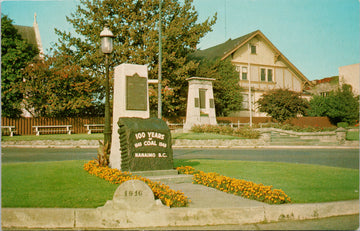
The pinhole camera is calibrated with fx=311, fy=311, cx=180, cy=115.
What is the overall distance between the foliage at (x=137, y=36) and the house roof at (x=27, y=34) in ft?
6.85

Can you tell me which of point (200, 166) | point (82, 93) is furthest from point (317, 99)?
point (200, 166)

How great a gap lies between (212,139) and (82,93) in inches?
464

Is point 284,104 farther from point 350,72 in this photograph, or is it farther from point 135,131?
point 135,131

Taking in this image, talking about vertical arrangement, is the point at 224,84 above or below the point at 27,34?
below

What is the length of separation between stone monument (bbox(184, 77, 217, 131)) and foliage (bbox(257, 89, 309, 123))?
6813mm

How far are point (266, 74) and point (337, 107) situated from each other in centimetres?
1723

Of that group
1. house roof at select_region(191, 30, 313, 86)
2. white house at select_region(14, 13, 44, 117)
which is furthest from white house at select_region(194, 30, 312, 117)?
white house at select_region(14, 13, 44, 117)

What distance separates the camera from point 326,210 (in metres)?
5.57

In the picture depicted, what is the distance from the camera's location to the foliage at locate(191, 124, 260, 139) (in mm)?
24531

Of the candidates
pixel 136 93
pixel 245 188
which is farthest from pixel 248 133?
pixel 245 188

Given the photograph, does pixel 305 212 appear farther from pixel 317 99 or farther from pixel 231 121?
pixel 317 99

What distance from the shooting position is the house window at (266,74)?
43.0m

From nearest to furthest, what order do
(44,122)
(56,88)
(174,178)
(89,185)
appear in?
(89,185) → (174,178) → (44,122) → (56,88)

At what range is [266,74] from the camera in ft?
141
